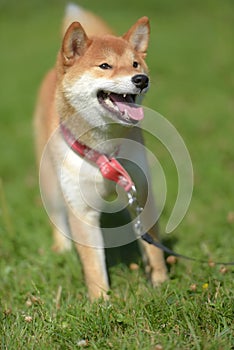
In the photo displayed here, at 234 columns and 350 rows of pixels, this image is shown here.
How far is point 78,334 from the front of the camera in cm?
253

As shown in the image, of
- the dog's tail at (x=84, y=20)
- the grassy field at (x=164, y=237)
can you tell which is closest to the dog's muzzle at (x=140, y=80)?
the grassy field at (x=164, y=237)

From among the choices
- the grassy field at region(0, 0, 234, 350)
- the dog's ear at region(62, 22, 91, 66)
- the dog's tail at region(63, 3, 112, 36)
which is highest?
the dog's tail at region(63, 3, 112, 36)

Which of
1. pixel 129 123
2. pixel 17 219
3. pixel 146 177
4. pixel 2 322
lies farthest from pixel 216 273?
pixel 17 219

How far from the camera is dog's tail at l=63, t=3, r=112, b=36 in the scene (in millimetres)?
4398

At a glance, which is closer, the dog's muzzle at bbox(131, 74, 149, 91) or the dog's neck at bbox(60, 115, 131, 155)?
the dog's muzzle at bbox(131, 74, 149, 91)

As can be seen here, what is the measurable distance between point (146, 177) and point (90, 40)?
2.96 feet

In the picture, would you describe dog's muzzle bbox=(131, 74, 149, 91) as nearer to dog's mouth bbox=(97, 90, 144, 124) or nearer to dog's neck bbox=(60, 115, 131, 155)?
dog's mouth bbox=(97, 90, 144, 124)

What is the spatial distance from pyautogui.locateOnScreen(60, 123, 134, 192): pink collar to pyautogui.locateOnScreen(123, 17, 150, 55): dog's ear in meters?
0.68

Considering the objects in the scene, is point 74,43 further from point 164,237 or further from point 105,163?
point 164,237

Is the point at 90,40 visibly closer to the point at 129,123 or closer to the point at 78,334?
the point at 129,123

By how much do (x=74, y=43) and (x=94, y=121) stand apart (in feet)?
1.58

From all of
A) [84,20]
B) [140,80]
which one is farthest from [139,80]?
[84,20]

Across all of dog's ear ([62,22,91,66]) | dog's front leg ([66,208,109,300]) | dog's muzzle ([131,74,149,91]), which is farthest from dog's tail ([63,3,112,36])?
dog's front leg ([66,208,109,300])

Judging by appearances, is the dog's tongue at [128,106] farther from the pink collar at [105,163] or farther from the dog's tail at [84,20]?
the dog's tail at [84,20]
